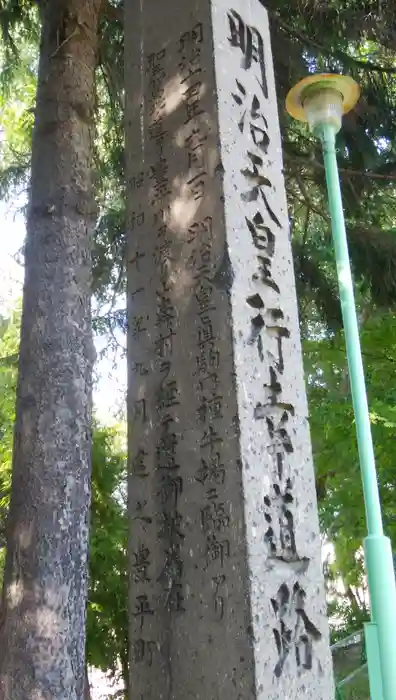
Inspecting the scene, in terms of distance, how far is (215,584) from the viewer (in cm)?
204

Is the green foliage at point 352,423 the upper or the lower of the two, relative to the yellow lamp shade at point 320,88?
lower

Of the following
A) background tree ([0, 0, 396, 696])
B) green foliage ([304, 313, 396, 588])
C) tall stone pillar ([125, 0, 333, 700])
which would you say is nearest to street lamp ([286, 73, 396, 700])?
tall stone pillar ([125, 0, 333, 700])

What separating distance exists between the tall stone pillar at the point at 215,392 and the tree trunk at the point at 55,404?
Answer: 4.48 feet

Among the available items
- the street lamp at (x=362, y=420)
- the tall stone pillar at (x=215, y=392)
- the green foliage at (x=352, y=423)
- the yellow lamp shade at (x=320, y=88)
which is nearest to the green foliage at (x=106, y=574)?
the green foliage at (x=352, y=423)

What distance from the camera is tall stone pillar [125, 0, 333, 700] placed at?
2.02m

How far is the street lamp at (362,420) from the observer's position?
2573 mm

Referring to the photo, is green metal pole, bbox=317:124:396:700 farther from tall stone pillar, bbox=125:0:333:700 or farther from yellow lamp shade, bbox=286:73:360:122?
yellow lamp shade, bbox=286:73:360:122

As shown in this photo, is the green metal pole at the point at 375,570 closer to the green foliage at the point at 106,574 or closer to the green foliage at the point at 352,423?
the green foliage at the point at 352,423

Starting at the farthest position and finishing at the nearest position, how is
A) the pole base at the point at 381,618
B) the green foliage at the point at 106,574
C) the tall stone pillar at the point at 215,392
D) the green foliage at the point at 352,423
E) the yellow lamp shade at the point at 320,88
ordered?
the green foliage at the point at 106,574, the green foliage at the point at 352,423, the yellow lamp shade at the point at 320,88, the pole base at the point at 381,618, the tall stone pillar at the point at 215,392

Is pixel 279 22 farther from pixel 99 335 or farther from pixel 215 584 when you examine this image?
pixel 215 584

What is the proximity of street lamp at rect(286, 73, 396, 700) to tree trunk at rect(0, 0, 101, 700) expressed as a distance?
4.88ft

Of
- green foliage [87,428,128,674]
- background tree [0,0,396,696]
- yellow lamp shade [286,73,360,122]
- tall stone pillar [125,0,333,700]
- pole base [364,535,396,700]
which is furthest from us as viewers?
green foliage [87,428,128,674]

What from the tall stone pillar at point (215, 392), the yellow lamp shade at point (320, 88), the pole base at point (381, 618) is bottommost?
the pole base at point (381, 618)

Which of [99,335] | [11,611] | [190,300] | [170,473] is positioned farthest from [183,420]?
[99,335]
